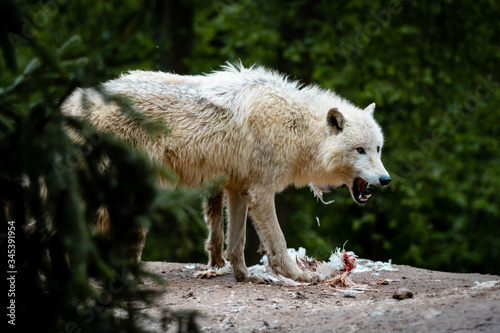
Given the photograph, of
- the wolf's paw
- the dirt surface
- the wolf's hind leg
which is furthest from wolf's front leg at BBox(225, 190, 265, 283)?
the wolf's hind leg

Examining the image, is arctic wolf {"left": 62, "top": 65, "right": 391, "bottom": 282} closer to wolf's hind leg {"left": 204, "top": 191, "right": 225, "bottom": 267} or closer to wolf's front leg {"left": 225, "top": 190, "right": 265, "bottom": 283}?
wolf's front leg {"left": 225, "top": 190, "right": 265, "bottom": 283}

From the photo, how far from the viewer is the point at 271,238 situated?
7.00 metres

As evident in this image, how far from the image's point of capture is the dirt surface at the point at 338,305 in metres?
4.25

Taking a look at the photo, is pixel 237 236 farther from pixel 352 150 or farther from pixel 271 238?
pixel 352 150

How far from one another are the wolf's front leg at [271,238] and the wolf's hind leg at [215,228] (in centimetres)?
85

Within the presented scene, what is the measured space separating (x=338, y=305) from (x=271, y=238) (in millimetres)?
1533

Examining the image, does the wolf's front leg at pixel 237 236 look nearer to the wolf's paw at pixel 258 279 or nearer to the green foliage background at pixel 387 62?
the wolf's paw at pixel 258 279

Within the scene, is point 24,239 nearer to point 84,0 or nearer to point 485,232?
point 84,0

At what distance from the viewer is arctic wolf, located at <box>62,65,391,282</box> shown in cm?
686

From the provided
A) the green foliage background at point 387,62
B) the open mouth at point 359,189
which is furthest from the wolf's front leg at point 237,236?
the green foliage background at point 387,62

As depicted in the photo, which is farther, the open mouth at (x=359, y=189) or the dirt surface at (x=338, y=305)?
the open mouth at (x=359, y=189)

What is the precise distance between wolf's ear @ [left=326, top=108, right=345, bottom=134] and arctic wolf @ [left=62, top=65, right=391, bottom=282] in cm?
1

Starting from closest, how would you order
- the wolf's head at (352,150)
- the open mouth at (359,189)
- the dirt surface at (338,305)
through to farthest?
the dirt surface at (338,305)
the wolf's head at (352,150)
the open mouth at (359,189)

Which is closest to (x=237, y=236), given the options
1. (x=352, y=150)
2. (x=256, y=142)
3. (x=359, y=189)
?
(x=256, y=142)
